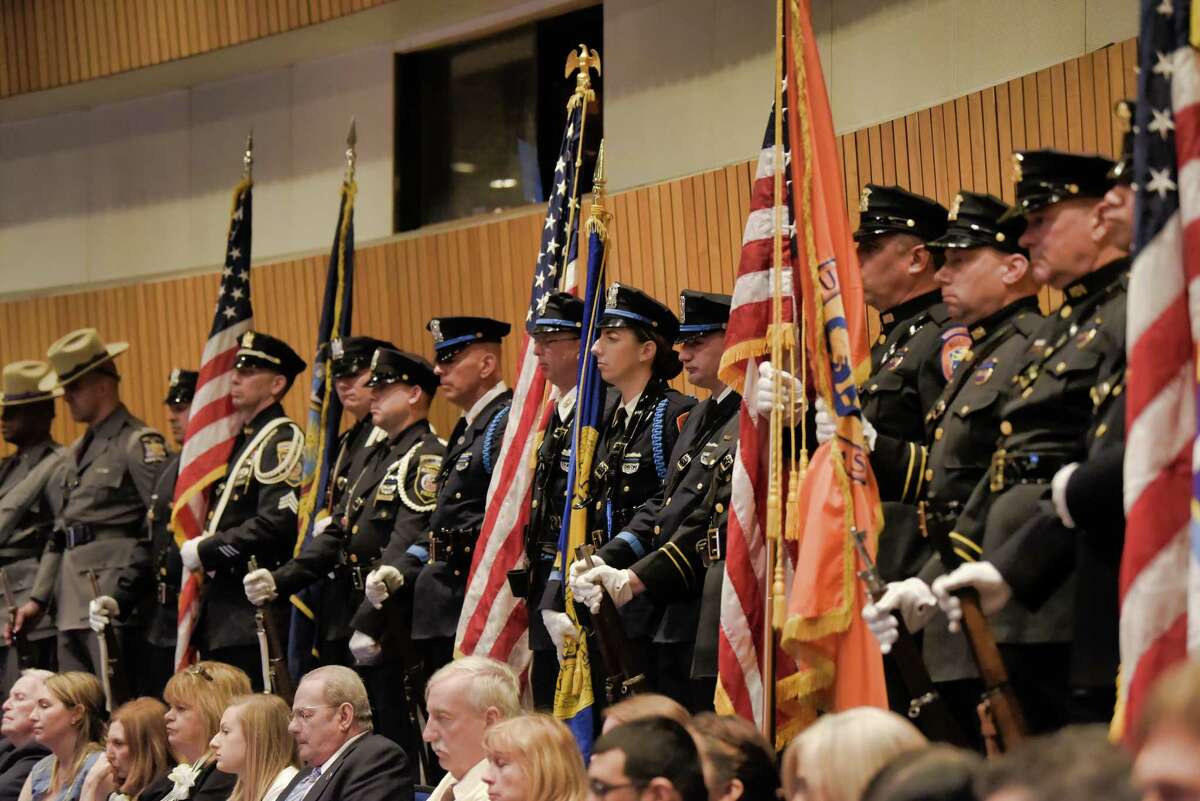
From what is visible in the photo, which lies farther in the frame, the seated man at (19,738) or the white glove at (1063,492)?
the seated man at (19,738)

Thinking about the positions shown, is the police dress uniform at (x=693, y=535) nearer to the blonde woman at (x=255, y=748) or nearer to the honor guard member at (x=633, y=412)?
the honor guard member at (x=633, y=412)

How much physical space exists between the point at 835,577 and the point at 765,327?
75cm

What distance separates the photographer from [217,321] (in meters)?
6.88

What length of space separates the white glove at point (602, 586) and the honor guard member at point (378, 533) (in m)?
1.24

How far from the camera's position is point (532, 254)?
7199 mm

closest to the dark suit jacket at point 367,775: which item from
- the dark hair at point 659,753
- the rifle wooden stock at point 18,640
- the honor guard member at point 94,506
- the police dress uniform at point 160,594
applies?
the dark hair at point 659,753

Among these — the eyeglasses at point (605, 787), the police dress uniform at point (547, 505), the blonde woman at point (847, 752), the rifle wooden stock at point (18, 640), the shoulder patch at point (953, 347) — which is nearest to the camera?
the blonde woman at point (847, 752)

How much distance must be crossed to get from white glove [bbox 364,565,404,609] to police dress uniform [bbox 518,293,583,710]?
0.51 meters

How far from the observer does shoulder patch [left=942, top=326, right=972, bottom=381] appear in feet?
12.9

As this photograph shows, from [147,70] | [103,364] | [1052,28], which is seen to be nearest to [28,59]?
[147,70]

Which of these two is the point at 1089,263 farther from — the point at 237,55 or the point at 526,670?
the point at 237,55

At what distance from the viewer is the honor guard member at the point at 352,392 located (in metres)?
6.24

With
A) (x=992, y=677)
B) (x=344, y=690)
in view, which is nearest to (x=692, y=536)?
(x=344, y=690)

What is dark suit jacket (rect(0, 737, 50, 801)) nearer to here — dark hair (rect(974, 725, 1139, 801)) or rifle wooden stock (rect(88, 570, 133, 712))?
rifle wooden stock (rect(88, 570, 133, 712))
